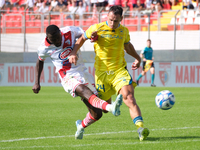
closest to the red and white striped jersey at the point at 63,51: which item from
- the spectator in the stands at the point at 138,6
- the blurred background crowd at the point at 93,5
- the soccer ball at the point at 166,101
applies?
the soccer ball at the point at 166,101

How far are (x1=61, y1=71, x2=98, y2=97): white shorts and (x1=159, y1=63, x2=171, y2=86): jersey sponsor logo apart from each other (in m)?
13.3

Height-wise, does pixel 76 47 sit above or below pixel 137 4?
below

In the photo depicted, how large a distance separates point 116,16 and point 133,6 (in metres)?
18.3

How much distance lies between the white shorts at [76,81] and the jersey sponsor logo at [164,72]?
43.7 feet

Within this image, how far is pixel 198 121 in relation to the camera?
7.39m

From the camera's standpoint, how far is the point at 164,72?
19.1 m

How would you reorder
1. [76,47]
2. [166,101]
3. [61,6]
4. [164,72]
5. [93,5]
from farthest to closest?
1. [93,5]
2. [61,6]
3. [164,72]
4. [166,101]
5. [76,47]

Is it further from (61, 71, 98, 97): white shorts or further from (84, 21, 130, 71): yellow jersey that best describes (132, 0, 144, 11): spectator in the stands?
(61, 71, 98, 97): white shorts

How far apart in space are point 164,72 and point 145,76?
3.81 ft

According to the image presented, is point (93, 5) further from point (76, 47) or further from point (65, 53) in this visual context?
point (76, 47)

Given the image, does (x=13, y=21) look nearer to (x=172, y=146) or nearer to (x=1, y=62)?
(x=1, y=62)

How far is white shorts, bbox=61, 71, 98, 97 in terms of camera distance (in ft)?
18.9

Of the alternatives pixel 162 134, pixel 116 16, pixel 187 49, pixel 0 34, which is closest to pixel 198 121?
pixel 162 134

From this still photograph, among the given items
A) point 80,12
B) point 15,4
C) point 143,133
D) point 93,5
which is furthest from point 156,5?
point 143,133
